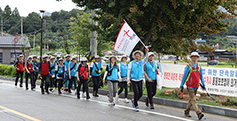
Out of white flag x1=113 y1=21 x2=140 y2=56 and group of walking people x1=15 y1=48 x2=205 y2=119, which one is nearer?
group of walking people x1=15 y1=48 x2=205 y2=119

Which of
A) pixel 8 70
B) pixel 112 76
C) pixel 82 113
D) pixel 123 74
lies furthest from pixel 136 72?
pixel 8 70

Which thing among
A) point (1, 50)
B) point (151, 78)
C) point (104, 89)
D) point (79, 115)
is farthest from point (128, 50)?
point (1, 50)

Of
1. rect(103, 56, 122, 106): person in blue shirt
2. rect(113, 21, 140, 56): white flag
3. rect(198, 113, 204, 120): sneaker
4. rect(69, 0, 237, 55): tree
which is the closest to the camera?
rect(198, 113, 204, 120): sneaker

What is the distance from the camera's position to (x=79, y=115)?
8453 mm

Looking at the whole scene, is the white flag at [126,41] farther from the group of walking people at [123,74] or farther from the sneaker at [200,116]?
the sneaker at [200,116]

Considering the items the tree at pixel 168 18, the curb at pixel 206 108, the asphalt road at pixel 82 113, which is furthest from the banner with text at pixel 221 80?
the tree at pixel 168 18

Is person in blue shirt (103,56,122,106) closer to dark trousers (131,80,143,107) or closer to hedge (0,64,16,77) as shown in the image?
dark trousers (131,80,143,107)

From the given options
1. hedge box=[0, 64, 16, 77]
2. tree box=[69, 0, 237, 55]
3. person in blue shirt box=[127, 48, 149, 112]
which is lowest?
hedge box=[0, 64, 16, 77]

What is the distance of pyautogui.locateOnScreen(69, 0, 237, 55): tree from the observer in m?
12.8

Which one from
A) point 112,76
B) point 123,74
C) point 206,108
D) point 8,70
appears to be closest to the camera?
point 206,108

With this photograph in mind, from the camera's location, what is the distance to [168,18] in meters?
13.6

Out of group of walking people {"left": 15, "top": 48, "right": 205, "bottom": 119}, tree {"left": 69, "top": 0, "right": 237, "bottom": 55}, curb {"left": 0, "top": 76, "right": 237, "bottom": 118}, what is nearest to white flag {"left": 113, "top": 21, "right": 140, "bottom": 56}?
group of walking people {"left": 15, "top": 48, "right": 205, "bottom": 119}

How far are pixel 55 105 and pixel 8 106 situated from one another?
1487mm

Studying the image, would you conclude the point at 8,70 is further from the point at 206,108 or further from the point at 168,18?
the point at 206,108
